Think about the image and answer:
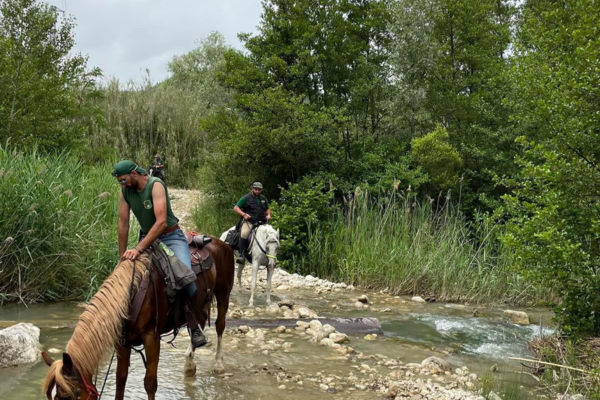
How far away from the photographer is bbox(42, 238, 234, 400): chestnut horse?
355 cm

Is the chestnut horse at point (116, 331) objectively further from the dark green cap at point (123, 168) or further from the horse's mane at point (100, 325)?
the dark green cap at point (123, 168)

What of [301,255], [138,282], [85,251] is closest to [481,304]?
[301,255]

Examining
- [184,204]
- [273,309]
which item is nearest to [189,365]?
[273,309]

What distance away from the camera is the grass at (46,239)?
830 cm

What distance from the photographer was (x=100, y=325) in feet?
13.1

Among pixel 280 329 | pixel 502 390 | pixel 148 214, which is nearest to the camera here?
pixel 148 214

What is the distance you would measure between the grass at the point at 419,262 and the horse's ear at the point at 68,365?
9.89 metres

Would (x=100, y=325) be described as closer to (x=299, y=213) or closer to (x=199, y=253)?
(x=199, y=253)

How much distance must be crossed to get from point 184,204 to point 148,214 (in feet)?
54.9

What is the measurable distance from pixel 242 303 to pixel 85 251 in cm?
327

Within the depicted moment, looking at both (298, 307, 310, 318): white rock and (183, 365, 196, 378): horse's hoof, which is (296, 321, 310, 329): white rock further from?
(183, 365, 196, 378): horse's hoof

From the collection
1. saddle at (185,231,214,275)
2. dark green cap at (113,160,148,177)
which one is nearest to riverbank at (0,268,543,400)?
saddle at (185,231,214,275)

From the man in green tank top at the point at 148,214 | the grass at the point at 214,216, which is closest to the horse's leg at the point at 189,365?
the man in green tank top at the point at 148,214

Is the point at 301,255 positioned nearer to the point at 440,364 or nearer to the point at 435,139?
the point at 435,139
